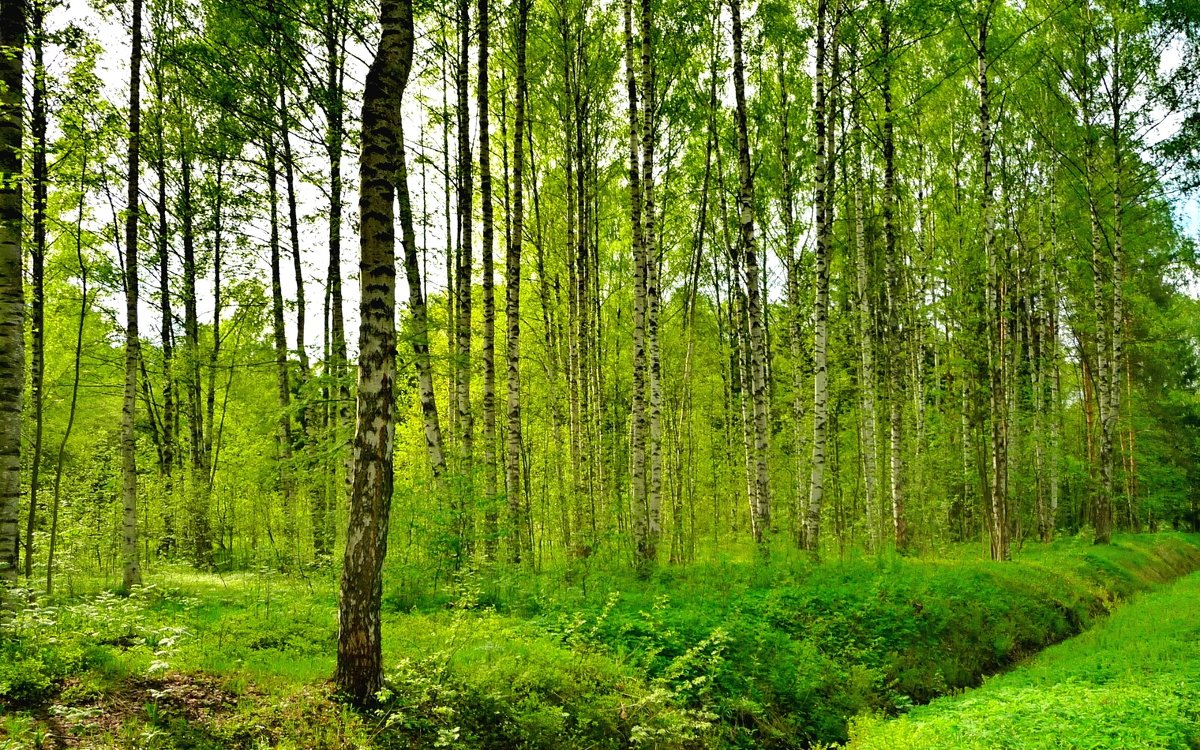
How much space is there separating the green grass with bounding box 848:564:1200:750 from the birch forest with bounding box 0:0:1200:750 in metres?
0.07

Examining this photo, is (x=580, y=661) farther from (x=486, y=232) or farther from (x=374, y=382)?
(x=486, y=232)

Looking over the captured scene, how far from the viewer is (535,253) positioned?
20484 millimetres

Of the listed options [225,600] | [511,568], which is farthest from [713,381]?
[225,600]

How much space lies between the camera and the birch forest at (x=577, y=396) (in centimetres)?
557

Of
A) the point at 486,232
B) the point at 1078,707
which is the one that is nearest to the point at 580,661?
the point at 1078,707

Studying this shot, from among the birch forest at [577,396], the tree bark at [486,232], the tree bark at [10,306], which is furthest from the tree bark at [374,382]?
the tree bark at [486,232]

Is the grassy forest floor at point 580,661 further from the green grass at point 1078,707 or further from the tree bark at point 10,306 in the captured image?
the tree bark at point 10,306

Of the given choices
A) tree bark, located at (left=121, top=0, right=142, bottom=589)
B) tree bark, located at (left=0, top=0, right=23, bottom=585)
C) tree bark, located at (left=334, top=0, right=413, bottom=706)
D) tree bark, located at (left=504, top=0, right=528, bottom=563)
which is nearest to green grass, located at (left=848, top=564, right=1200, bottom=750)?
tree bark, located at (left=334, top=0, right=413, bottom=706)

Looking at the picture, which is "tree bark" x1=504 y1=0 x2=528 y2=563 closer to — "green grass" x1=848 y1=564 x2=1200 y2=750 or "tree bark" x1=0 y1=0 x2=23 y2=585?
"green grass" x1=848 y1=564 x2=1200 y2=750

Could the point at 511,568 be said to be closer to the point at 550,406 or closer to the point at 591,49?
the point at 550,406

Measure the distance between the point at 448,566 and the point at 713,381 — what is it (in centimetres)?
2173

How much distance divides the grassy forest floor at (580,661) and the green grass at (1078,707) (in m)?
0.05

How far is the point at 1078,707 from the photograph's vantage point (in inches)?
240

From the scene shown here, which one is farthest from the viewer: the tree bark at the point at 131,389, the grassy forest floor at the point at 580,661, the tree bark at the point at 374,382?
the tree bark at the point at 131,389
